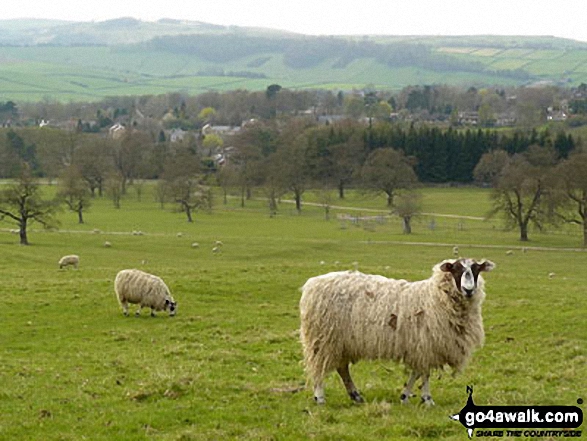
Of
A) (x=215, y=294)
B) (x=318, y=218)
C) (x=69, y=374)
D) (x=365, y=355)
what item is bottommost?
(x=318, y=218)

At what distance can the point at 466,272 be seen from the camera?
14.1m

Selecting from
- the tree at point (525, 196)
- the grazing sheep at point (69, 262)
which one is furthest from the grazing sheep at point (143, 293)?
the tree at point (525, 196)

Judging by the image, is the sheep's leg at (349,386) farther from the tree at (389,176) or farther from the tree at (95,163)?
the tree at (95,163)

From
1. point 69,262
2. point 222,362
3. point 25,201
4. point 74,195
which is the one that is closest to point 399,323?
point 222,362

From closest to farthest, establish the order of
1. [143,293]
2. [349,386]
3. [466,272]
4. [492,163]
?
[466,272], [349,386], [143,293], [492,163]

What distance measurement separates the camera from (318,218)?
9706cm

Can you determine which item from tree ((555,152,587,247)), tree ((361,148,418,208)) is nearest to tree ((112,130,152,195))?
tree ((361,148,418,208))

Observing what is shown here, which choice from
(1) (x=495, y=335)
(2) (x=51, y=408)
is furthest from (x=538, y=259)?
(2) (x=51, y=408)

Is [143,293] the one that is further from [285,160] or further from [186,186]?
[285,160]

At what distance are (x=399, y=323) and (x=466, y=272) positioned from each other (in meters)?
1.61

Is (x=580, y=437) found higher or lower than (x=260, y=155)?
higher

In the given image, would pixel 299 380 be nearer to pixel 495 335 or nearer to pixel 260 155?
pixel 495 335

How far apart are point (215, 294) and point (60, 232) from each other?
A: 46.4m

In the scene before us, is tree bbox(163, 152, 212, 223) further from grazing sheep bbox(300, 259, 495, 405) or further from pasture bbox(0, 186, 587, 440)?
grazing sheep bbox(300, 259, 495, 405)
